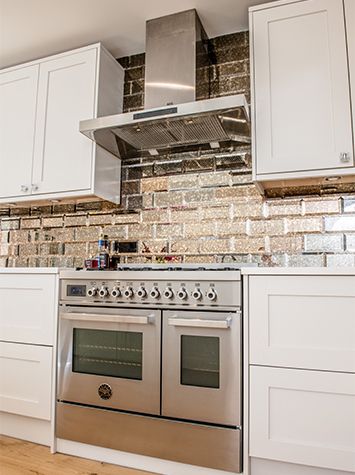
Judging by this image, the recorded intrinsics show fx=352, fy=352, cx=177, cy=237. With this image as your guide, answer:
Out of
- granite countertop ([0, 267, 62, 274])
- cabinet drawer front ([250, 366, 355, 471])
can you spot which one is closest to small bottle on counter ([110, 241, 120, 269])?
granite countertop ([0, 267, 62, 274])

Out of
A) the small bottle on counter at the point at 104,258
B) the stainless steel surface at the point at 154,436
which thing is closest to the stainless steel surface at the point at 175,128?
the small bottle on counter at the point at 104,258

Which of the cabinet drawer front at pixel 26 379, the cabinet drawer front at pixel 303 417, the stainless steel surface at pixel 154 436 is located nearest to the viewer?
the cabinet drawer front at pixel 303 417

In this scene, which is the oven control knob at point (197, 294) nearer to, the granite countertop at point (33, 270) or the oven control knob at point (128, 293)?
the oven control knob at point (128, 293)

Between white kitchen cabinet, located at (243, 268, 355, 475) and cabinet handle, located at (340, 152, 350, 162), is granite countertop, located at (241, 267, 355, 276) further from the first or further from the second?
cabinet handle, located at (340, 152, 350, 162)

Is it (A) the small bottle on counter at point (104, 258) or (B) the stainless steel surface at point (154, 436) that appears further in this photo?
(A) the small bottle on counter at point (104, 258)

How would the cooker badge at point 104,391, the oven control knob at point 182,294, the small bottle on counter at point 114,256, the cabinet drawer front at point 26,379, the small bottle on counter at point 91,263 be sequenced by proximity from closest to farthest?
1. the oven control knob at point 182,294
2. the cooker badge at point 104,391
3. the cabinet drawer front at point 26,379
4. the small bottle on counter at point 91,263
5. the small bottle on counter at point 114,256

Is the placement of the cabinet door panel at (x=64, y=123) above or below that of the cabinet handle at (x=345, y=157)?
above

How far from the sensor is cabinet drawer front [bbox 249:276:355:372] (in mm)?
1467

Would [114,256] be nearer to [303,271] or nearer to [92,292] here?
[92,292]

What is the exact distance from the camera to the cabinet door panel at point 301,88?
1.78 metres

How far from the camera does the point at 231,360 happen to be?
158 centimetres

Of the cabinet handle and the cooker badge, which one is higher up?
the cabinet handle

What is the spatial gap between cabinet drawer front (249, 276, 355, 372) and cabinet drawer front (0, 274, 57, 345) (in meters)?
1.12

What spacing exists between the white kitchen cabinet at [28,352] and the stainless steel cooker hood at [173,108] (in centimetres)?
92
